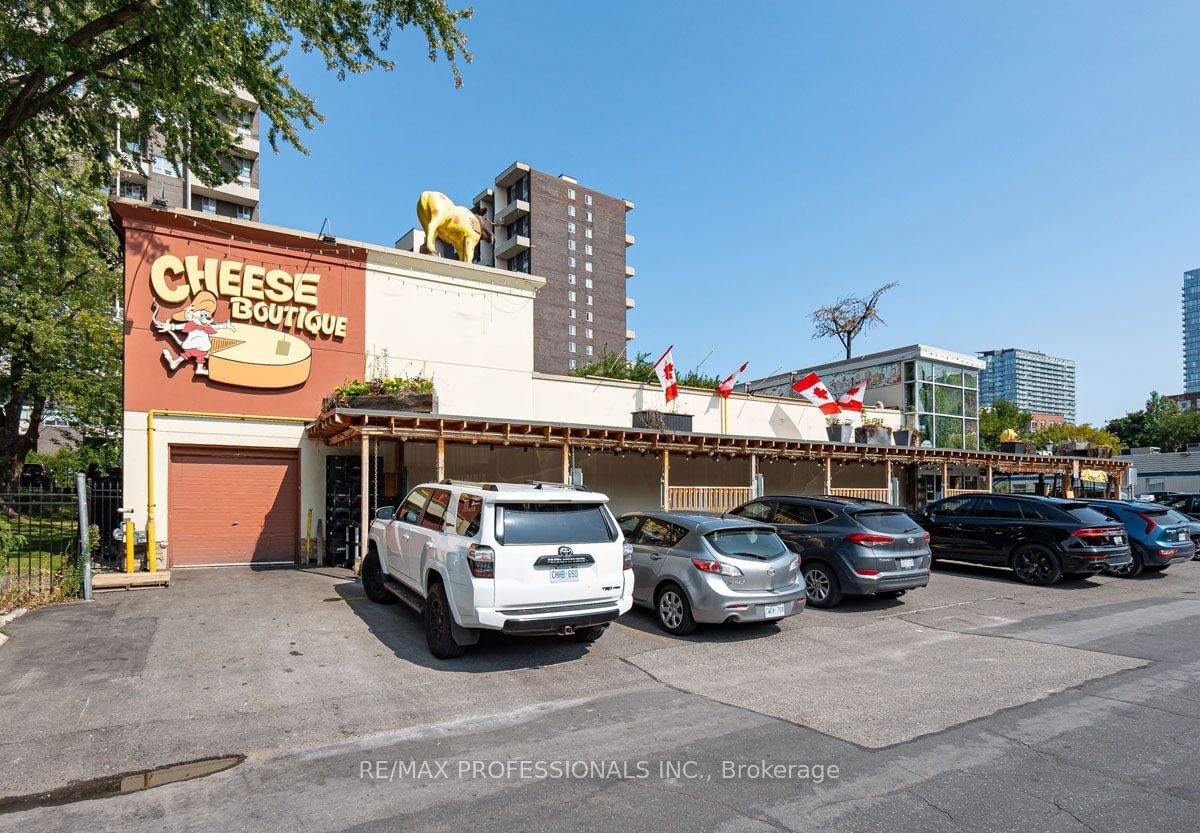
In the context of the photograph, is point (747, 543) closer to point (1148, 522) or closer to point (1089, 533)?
point (1089, 533)

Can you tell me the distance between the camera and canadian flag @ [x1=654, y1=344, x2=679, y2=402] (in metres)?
17.6

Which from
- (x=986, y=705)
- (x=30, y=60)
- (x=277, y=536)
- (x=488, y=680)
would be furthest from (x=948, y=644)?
(x=30, y=60)

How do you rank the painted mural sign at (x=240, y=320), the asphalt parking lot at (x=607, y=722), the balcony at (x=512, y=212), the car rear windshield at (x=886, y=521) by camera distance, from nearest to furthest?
the asphalt parking lot at (x=607, y=722), the car rear windshield at (x=886, y=521), the painted mural sign at (x=240, y=320), the balcony at (x=512, y=212)

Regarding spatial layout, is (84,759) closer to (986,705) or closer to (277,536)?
(986,705)

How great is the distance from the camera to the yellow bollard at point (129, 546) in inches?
446

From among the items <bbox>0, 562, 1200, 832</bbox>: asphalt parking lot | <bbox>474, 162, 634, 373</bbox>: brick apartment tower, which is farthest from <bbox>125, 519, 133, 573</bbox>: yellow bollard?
<bbox>474, 162, 634, 373</bbox>: brick apartment tower

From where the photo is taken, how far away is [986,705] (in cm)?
572

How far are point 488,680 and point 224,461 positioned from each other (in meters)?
9.57

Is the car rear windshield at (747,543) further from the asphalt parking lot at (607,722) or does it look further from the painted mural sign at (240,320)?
the painted mural sign at (240,320)

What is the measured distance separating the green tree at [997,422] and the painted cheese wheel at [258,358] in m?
50.6

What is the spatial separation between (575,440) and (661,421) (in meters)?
3.63

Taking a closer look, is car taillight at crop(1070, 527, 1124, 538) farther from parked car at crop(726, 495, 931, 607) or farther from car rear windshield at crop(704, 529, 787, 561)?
car rear windshield at crop(704, 529, 787, 561)

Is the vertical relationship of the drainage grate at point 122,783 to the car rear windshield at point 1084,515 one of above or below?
below

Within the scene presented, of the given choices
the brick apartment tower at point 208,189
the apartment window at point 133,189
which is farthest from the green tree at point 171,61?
the apartment window at point 133,189
